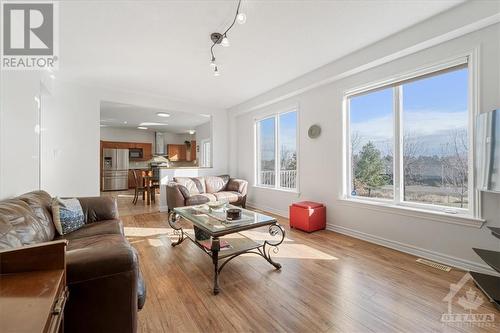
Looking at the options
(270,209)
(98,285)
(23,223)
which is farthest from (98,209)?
(270,209)

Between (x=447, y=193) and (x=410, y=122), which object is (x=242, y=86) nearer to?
(x=410, y=122)

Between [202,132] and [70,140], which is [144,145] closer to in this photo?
[202,132]

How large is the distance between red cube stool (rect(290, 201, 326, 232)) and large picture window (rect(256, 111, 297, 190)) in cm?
89

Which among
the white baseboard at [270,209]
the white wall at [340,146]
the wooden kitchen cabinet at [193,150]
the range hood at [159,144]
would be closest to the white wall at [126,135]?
the range hood at [159,144]

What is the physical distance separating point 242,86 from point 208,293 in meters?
3.76

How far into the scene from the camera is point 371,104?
10.9 ft

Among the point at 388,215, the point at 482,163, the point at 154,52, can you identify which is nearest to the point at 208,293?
the point at 388,215

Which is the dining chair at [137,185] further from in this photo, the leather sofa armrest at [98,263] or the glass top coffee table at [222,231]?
the leather sofa armrest at [98,263]

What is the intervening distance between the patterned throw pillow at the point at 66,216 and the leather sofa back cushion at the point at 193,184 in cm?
262

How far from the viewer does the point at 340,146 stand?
→ 3.58 meters

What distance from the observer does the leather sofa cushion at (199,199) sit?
4.54m

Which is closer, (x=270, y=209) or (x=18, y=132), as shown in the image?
(x=18, y=132)

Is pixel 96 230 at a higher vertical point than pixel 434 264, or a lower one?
higher

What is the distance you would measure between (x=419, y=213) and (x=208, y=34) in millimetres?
3292
